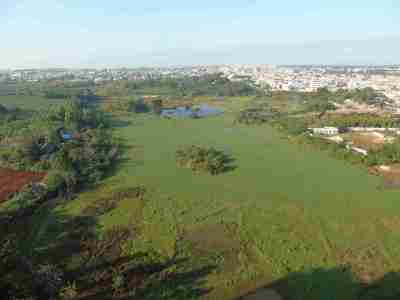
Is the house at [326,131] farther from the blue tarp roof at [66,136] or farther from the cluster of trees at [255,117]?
the blue tarp roof at [66,136]

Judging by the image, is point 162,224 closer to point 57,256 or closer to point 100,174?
point 57,256

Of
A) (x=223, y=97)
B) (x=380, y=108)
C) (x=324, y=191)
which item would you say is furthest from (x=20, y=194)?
(x=223, y=97)

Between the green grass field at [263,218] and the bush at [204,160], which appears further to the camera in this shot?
the bush at [204,160]

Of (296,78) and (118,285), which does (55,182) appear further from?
(296,78)

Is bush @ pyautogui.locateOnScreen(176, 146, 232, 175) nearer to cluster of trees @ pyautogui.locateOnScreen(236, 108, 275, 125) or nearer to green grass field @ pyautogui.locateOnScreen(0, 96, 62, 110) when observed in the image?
cluster of trees @ pyautogui.locateOnScreen(236, 108, 275, 125)

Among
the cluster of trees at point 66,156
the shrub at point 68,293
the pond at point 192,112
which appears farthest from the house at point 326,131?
the shrub at point 68,293
